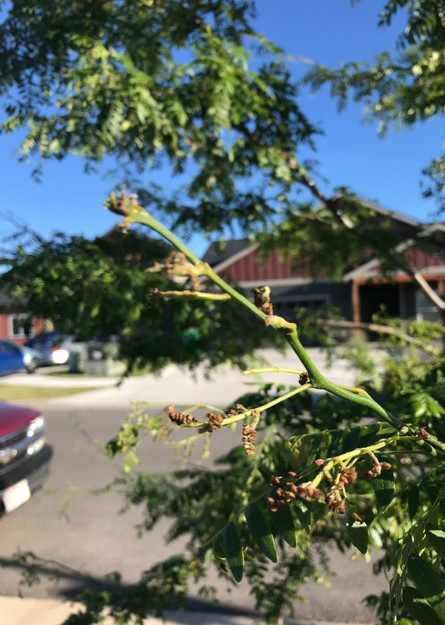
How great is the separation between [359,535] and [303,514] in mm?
88

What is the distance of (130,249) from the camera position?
261 centimetres

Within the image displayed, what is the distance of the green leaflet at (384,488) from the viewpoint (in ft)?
2.51

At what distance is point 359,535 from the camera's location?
0.78 meters

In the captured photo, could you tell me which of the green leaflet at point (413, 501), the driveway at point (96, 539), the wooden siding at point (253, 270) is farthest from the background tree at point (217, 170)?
the wooden siding at point (253, 270)

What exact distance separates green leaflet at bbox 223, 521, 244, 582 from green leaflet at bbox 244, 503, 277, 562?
0.09 feet

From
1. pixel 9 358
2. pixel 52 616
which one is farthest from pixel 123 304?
pixel 9 358

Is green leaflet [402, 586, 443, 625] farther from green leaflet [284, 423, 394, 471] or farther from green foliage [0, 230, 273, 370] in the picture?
green foliage [0, 230, 273, 370]

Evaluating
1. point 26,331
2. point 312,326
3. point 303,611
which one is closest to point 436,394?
point 26,331

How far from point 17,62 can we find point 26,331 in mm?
1162

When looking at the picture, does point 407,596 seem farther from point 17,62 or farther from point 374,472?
point 17,62

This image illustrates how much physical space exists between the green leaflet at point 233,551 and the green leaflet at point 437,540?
0.27 meters

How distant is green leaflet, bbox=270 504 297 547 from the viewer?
786 millimetres

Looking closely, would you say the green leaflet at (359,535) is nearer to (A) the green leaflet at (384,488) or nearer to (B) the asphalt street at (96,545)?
(A) the green leaflet at (384,488)

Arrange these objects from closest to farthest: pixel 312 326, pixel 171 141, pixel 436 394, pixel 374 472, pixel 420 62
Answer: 1. pixel 374 472
2. pixel 436 394
3. pixel 171 141
4. pixel 420 62
5. pixel 312 326
